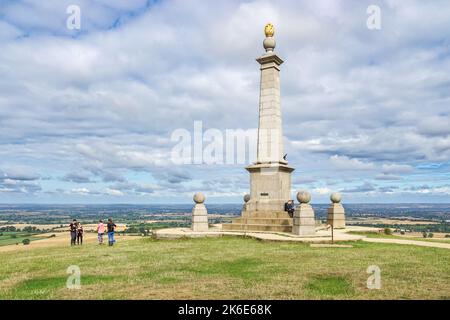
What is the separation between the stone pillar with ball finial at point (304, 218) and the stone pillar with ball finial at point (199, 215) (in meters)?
5.84

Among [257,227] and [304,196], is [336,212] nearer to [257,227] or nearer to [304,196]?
[257,227]

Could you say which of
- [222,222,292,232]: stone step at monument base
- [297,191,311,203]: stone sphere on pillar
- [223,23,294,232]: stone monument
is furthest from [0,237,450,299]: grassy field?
[223,23,294,232]: stone monument

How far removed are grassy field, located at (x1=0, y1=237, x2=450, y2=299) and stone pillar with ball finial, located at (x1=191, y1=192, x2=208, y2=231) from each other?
266 inches

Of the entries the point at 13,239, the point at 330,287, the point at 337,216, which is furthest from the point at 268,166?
the point at 13,239

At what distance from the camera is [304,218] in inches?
763

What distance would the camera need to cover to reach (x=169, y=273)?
10.3m

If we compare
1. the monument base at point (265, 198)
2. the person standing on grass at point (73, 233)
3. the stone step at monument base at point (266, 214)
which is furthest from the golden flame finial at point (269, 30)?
the person standing on grass at point (73, 233)

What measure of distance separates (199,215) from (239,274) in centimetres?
1254

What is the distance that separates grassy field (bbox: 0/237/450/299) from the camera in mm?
7957

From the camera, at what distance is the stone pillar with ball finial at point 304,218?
19.3 metres

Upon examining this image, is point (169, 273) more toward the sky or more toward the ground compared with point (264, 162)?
more toward the ground
